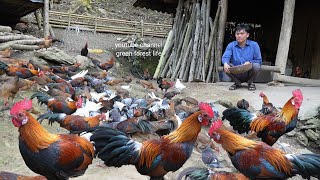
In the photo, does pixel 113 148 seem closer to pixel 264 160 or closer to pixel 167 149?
pixel 167 149

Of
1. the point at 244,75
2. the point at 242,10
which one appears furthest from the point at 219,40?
the point at 242,10

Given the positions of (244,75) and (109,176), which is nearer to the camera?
(109,176)

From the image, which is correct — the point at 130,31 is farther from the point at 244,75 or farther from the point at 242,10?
the point at 244,75

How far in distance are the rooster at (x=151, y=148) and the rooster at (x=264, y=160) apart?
271 millimetres

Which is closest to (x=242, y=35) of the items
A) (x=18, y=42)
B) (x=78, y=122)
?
(x=78, y=122)

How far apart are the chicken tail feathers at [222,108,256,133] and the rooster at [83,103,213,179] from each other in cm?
146

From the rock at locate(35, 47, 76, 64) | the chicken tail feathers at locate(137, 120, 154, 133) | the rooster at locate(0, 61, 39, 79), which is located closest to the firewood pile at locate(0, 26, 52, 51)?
the rock at locate(35, 47, 76, 64)

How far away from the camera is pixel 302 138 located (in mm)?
6469

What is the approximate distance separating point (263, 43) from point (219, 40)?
19.4ft

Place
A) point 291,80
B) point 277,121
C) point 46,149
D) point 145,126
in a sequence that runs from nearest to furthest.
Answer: point 46,149 < point 277,121 < point 145,126 < point 291,80

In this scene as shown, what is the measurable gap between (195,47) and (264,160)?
7278 millimetres

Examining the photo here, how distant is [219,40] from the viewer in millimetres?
10742

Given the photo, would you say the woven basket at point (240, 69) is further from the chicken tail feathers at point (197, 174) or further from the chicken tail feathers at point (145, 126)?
the chicken tail feathers at point (197, 174)

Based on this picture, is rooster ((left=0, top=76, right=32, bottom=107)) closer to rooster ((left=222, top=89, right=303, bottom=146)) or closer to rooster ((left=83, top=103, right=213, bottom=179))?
rooster ((left=83, top=103, right=213, bottom=179))
